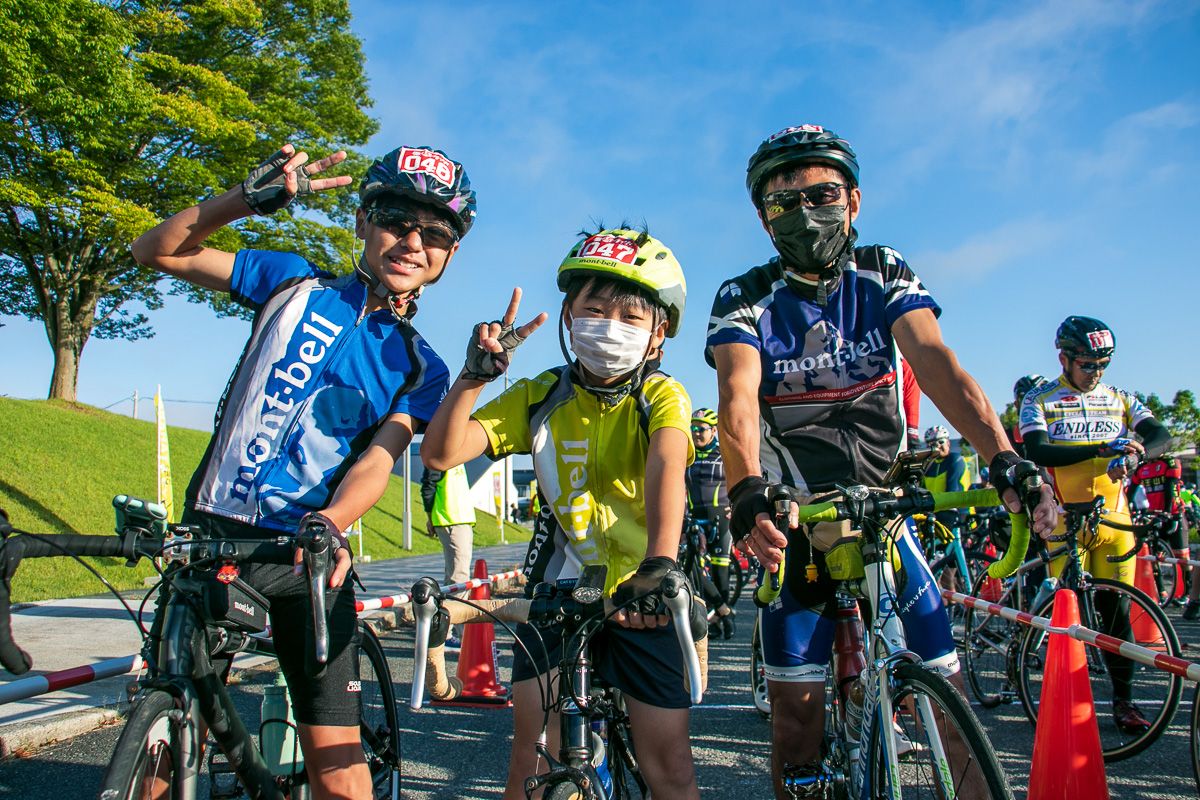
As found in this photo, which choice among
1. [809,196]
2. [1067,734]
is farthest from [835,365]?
[1067,734]

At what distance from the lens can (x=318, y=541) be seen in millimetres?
2072

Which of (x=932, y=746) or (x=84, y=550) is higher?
(x=84, y=550)

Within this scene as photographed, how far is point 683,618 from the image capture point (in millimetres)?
1789

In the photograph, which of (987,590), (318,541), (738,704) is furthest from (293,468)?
(987,590)

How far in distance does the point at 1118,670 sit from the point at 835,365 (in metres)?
3.43

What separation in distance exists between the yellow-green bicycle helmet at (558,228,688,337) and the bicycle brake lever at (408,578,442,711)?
4.04 ft

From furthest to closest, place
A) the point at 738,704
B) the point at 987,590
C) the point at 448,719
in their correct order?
the point at 987,590, the point at 738,704, the point at 448,719

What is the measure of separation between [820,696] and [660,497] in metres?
1.01

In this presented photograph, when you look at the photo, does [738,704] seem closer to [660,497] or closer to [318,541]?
[660,497]

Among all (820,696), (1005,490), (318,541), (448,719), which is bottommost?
(448,719)

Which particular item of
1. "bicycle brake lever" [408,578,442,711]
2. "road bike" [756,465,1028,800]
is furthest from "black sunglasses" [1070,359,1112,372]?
"bicycle brake lever" [408,578,442,711]

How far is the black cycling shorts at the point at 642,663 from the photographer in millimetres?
2410

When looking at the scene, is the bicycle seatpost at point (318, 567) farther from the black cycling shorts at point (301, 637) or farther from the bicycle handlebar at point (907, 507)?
the bicycle handlebar at point (907, 507)

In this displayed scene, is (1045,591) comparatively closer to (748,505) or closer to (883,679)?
(883,679)
